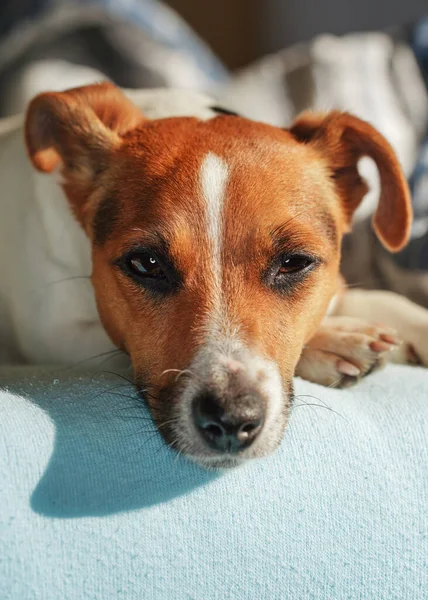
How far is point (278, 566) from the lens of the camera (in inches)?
60.2

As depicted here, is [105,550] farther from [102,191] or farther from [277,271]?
[102,191]

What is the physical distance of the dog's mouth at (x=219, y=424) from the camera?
5.02ft

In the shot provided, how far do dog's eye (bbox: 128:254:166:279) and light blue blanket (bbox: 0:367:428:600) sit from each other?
35 cm

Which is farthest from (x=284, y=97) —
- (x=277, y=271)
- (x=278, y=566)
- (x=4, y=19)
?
(x=278, y=566)

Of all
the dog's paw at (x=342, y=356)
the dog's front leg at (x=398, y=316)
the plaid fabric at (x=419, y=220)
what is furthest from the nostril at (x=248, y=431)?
the plaid fabric at (x=419, y=220)

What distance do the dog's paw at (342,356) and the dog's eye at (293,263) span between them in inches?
12.4

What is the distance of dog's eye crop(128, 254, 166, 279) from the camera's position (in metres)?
1.84

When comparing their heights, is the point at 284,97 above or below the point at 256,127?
below

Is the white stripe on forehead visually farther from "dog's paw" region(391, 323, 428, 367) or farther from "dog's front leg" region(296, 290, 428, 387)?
"dog's paw" region(391, 323, 428, 367)

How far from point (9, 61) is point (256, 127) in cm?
219

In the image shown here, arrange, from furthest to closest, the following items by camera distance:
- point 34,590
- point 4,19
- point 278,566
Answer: point 4,19
point 278,566
point 34,590

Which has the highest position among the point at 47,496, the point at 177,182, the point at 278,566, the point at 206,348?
the point at 177,182

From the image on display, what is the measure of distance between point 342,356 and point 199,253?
1.96 ft

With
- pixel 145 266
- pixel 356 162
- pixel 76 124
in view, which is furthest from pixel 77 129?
pixel 356 162
